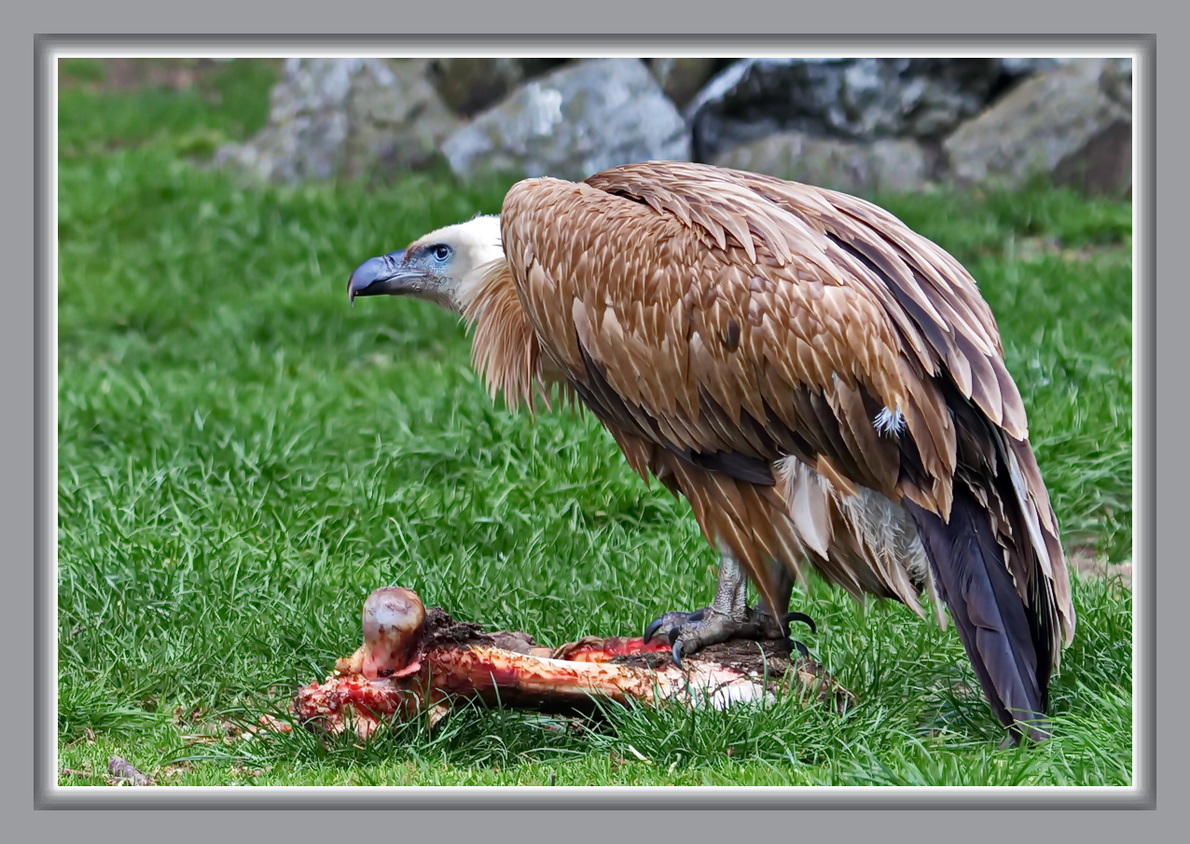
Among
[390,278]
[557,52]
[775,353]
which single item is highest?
[557,52]

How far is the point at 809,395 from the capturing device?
166 inches

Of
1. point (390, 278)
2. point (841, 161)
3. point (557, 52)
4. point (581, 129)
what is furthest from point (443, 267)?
point (841, 161)

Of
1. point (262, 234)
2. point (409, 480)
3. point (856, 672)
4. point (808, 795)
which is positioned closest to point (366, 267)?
point (409, 480)

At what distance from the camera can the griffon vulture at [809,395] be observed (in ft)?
13.7

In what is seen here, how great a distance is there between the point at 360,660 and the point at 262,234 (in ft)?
19.3

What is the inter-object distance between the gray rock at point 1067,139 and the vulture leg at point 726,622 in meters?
5.87

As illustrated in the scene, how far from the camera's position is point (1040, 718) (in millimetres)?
4160

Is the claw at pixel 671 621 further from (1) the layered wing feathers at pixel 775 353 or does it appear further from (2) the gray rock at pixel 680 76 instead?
(2) the gray rock at pixel 680 76

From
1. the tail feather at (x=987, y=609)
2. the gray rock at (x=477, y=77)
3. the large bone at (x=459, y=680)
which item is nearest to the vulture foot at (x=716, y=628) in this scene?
the large bone at (x=459, y=680)

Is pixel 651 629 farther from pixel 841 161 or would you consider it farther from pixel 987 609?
pixel 841 161

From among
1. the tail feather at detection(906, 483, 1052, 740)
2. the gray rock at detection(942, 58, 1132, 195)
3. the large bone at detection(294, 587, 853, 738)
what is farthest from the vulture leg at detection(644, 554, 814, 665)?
the gray rock at detection(942, 58, 1132, 195)

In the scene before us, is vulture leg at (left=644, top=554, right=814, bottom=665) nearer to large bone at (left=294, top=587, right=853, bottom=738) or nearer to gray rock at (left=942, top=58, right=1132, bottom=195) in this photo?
large bone at (left=294, top=587, right=853, bottom=738)

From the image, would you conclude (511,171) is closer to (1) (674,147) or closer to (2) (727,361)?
(1) (674,147)

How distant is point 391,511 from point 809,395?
2.45 metres
